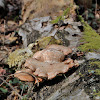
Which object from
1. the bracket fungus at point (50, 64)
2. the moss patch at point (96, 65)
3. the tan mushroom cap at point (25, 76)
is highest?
the bracket fungus at point (50, 64)

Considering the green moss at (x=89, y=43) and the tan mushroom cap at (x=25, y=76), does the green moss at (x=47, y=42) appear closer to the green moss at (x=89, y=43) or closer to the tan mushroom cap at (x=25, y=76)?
the green moss at (x=89, y=43)

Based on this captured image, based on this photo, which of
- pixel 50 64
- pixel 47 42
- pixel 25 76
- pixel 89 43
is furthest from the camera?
pixel 47 42

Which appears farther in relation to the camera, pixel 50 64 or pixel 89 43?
pixel 89 43

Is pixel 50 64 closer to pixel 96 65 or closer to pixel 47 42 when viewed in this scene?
pixel 96 65

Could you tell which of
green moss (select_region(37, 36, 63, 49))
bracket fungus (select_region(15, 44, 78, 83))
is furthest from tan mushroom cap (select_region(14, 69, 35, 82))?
green moss (select_region(37, 36, 63, 49))

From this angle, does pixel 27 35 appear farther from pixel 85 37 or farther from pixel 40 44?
pixel 85 37

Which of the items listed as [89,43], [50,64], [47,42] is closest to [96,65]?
[50,64]

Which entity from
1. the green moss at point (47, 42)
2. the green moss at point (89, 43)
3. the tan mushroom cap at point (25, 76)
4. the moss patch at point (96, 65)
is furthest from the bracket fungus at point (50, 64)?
the green moss at point (47, 42)

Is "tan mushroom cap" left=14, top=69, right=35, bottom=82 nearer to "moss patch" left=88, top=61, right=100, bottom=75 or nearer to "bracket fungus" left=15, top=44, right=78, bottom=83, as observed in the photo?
"bracket fungus" left=15, top=44, right=78, bottom=83

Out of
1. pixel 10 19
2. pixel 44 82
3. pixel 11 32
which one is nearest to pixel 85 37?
pixel 44 82
